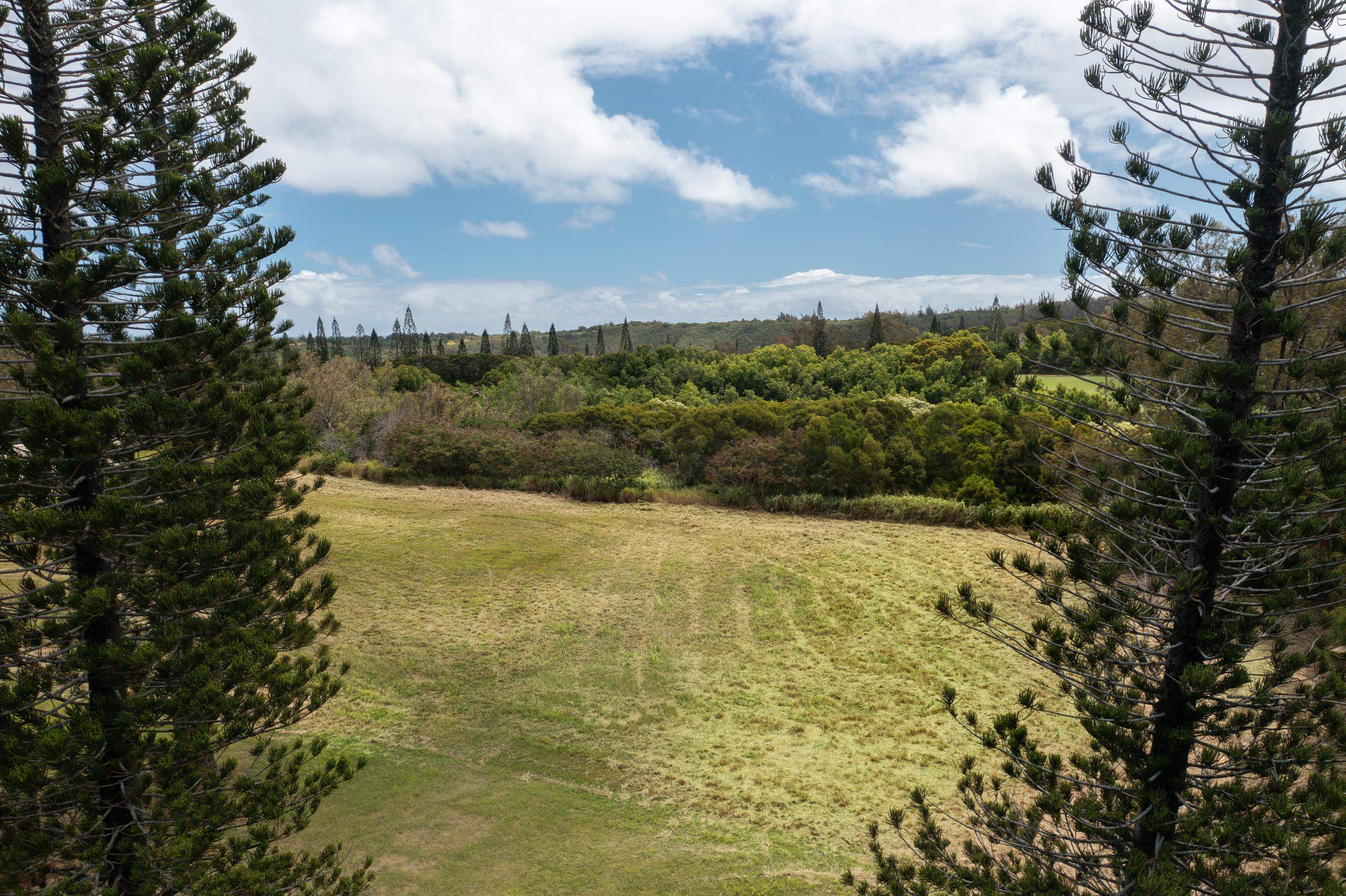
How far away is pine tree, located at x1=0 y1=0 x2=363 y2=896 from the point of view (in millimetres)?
2740

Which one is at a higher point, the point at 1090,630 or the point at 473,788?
the point at 1090,630

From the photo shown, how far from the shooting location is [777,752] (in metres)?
6.18

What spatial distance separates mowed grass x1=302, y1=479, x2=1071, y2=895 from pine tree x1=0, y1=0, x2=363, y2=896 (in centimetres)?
179

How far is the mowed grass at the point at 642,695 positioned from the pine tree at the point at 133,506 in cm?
179

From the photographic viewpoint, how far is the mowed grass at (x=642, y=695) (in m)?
4.85

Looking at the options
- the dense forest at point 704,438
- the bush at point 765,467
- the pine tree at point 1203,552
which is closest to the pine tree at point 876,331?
the dense forest at point 704,438

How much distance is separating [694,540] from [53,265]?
387 inches

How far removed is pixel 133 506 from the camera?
296 centimetres

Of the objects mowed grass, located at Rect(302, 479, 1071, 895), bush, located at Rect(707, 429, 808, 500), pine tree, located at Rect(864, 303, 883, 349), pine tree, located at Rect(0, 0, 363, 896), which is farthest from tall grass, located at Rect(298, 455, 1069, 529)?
pine tree, located at Rect(864, 303, 883, 349)

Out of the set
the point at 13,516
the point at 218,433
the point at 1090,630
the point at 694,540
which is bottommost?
the point at 694,540

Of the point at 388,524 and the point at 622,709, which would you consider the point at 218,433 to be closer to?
the point at 622,709

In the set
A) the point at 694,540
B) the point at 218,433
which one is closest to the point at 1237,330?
the point at 218,433

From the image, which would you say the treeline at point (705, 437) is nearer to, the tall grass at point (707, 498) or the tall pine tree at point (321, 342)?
the tall grass at point (707, 498)

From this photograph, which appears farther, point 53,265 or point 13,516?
point 53,265
